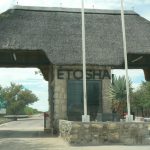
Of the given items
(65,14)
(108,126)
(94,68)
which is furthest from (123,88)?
(65,14)

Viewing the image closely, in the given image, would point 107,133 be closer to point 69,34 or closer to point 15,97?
point 69,34

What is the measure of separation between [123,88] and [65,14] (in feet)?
23.7

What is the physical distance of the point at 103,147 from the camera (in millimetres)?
15469

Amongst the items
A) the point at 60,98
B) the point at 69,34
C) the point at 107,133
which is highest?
the point at 69,34

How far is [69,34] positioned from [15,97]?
51591 millimetres

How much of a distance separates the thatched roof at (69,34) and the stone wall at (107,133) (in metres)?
6.10

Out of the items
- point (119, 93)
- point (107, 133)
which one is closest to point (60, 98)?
point (119, 93)

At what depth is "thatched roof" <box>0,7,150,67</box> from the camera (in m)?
22.2

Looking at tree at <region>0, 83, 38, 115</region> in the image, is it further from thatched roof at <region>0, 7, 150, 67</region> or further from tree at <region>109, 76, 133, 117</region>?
tree at <region>109, 76, 133, 117</region>

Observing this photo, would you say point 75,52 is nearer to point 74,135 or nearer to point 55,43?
point 55,43

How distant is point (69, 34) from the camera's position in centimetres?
2348

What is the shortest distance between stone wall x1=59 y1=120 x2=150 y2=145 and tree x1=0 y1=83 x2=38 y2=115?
181ft

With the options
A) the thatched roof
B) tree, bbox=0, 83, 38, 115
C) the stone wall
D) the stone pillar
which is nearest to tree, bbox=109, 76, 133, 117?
the thatched roof

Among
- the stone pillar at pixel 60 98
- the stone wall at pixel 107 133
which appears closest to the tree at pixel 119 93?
the stone pillar at pixel 60 98
